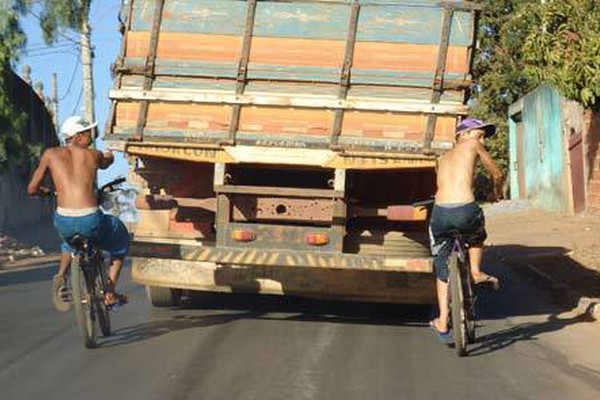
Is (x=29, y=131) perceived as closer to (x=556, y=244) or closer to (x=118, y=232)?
(x=556, y=244)

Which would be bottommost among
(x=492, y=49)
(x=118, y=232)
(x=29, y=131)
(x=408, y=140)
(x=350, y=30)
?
(x=118, y=232)

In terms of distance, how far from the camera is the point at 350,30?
8055 millimetres

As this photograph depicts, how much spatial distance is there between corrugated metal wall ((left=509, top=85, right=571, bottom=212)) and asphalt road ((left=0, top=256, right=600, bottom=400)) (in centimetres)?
1288

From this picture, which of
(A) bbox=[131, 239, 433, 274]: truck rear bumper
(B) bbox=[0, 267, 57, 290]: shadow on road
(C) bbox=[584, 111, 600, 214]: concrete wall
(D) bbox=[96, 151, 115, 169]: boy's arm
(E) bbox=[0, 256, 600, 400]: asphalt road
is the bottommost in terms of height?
(E) bbox=[0, 256, 600, 400]: asphalt road

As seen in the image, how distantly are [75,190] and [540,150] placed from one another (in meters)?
19.4

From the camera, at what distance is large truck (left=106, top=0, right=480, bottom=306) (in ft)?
25.6

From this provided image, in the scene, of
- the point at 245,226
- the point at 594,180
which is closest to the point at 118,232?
the point at 245,226

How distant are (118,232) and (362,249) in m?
2.10

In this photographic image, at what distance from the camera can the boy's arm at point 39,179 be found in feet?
23.9

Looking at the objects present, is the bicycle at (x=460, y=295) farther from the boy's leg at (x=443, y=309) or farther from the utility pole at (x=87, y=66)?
the utility pole at (x=87, y=66)

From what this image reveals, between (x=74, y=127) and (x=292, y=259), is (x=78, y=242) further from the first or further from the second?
(x=292, y=259)

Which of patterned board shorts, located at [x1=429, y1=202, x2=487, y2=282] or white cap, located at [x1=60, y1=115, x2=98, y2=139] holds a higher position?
white cap, located at [x1=60, y1=115, x2=98, y2=139]

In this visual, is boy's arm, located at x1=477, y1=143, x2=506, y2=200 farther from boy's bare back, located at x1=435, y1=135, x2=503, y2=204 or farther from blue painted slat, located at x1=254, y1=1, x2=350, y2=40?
blue painted slat, located at x1=254, y1=1, x2=350, y2=40

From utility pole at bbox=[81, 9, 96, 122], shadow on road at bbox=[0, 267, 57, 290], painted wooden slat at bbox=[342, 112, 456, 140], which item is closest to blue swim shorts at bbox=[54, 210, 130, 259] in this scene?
painted wooden slat at bbox=[342, 112, 456, 140]
